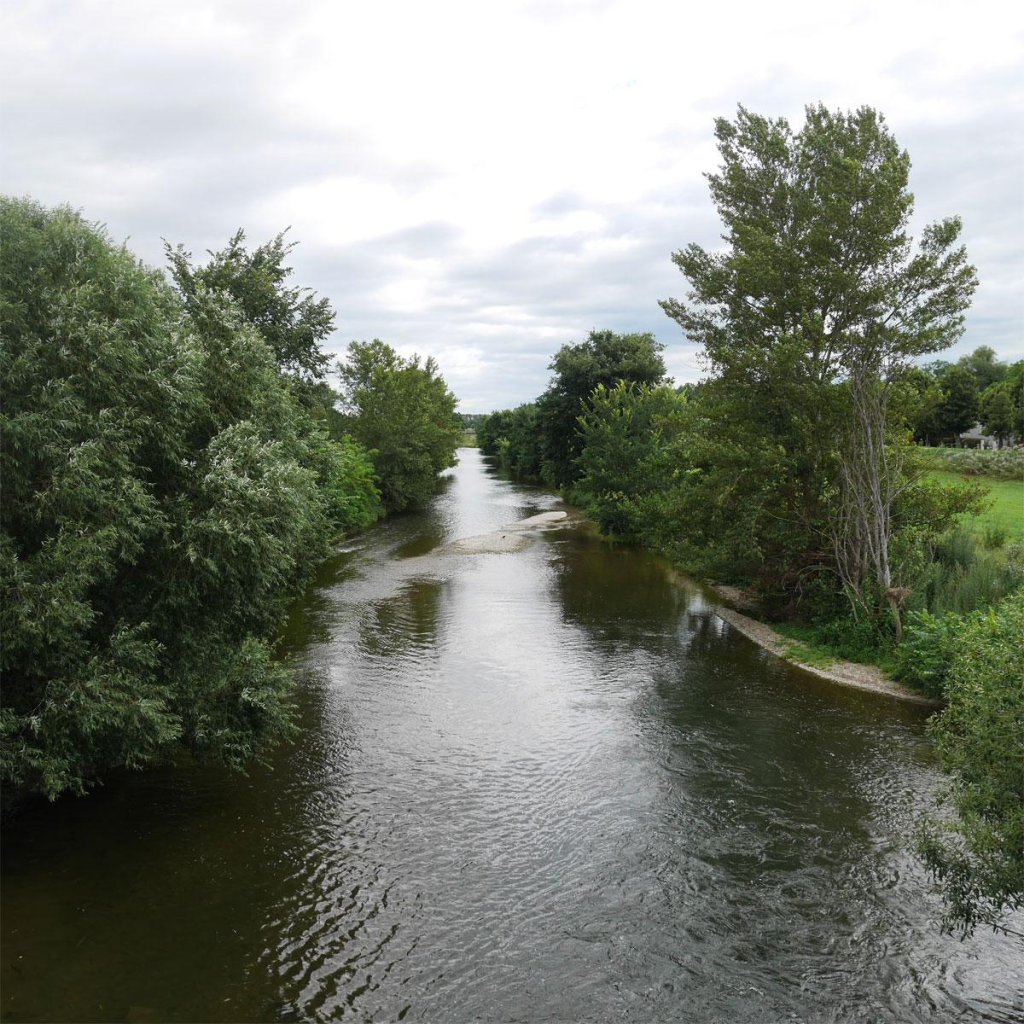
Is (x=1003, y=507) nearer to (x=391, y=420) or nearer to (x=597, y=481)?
(x=597, y=481)

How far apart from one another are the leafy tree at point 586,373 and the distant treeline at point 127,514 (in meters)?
38.4

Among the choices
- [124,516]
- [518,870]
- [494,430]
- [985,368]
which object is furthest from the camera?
[494,430]

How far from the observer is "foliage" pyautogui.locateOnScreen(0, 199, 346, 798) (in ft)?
29.5

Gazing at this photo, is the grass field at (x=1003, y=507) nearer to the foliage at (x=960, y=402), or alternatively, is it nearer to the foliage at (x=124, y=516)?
the foliage at (x=124, y=516)

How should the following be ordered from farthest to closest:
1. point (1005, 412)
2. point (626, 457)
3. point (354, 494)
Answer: point (1005, 412), point (354, 494), point (626, 457)

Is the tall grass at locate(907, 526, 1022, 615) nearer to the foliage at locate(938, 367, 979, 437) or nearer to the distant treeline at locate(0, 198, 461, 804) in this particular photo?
the distant treeline at locate(0, 198, 461, 804)

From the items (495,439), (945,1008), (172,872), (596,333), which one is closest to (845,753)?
(945,1008)

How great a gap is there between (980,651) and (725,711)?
8632 millimetres

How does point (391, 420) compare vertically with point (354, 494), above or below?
above

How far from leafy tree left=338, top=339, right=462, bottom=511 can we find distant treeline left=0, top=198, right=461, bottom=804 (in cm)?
3408

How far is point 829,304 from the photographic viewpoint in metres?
20.0

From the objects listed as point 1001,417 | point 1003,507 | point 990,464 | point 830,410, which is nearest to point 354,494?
point 830,410

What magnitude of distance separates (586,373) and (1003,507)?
27281mm

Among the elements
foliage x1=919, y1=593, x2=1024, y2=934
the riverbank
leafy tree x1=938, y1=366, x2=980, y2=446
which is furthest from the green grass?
leafy tree x1=938, y1=366, x2=980, y2=446
